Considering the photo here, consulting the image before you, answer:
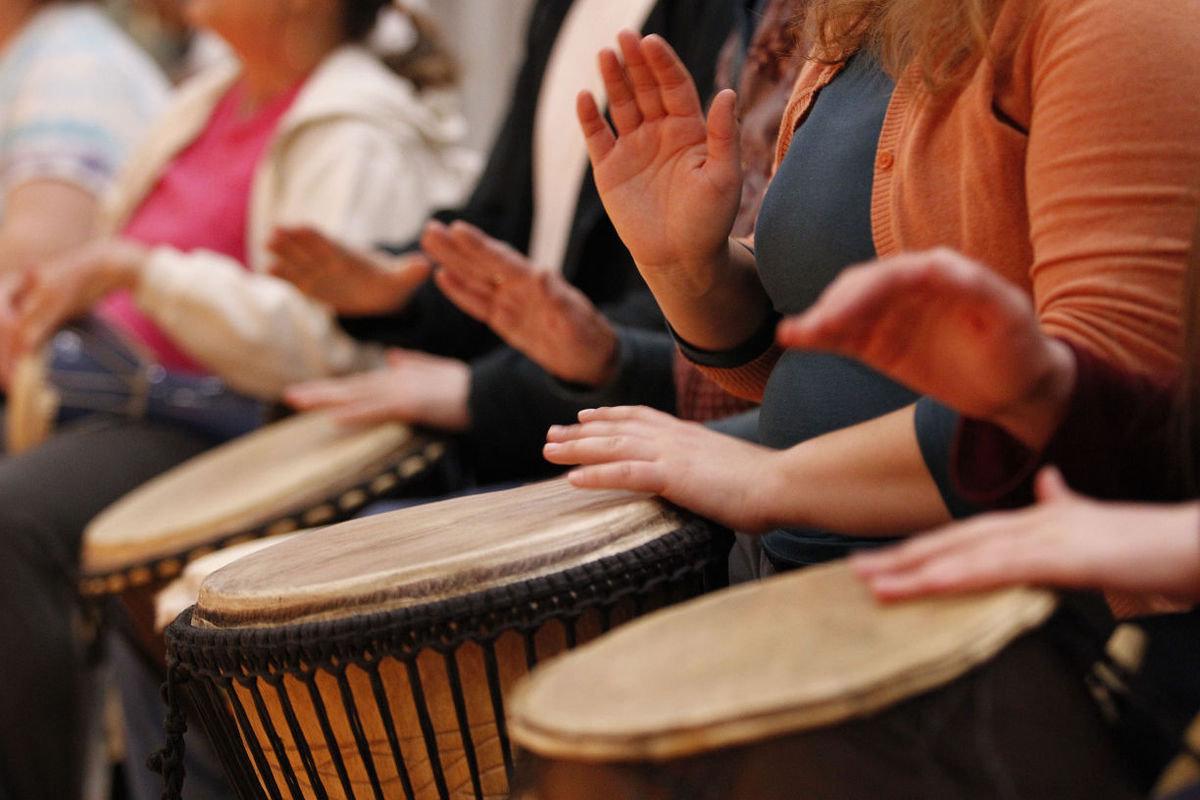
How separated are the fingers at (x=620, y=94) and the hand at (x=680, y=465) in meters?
0.23

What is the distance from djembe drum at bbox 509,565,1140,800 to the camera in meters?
0.52

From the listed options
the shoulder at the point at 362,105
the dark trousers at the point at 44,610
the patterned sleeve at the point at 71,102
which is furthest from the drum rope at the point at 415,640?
the patterned sleeve at the point at 71,102

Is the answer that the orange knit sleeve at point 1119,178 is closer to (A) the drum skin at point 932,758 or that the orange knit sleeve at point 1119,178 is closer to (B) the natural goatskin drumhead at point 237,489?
(A) the drum skin at point 932,758

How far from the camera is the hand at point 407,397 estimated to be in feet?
4.92

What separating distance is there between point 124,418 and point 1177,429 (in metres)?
1.64

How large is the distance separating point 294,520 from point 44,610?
0.59 meters

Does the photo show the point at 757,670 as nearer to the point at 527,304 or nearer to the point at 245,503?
the point at 527,304

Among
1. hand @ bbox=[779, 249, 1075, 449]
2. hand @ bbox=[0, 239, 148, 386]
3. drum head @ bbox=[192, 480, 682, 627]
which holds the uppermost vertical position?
hand @ bbox=[779, 249, 1075, 449]

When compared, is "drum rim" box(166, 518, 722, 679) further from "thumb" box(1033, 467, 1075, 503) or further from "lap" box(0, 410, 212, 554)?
"lap" box(0, 410, 212, 554)

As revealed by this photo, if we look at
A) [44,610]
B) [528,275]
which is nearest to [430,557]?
[528,275]

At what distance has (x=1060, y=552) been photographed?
1.77 feet

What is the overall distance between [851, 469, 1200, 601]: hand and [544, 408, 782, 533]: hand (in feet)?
0.75

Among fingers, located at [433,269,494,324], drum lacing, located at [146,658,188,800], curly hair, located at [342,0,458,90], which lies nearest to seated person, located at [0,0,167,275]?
curly hair, located at [342,0,458,90]

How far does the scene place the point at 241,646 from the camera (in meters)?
0.81
